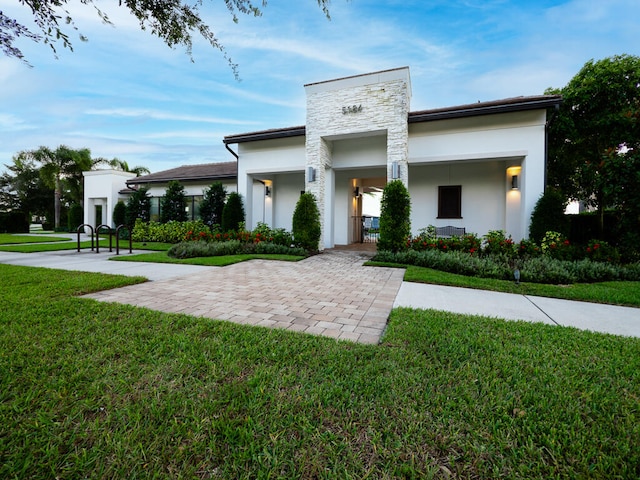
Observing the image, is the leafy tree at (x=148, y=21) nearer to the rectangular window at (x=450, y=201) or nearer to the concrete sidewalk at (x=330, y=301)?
the concrete sidewalk at (x=330, y=301)

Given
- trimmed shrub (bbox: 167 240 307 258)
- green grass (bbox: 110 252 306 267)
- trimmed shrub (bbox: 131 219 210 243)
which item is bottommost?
green grass (bbox: 110 252 306 267)

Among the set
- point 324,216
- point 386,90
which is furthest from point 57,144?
point 386,90

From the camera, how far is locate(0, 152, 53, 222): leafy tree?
29703 mm

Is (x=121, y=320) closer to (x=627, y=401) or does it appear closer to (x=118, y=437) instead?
(x=118, y=437)

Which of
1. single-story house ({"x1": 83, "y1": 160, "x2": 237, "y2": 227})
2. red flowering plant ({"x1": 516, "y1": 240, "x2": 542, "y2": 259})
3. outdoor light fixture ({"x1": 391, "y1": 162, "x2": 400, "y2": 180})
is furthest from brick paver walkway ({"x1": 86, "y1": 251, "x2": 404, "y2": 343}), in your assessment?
single-story house ({"x1": 83, "y1": 160, "x2": 237, "y2": 227})

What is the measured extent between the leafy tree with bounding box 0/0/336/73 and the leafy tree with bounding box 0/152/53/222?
1426 inches

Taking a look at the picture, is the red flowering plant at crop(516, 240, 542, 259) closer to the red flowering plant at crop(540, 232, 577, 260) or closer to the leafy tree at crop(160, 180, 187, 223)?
the red flowering plant at crop(540, 232, 577, 260)

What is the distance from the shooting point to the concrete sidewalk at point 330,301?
343 cm

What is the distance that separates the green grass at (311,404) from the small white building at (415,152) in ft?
25.7

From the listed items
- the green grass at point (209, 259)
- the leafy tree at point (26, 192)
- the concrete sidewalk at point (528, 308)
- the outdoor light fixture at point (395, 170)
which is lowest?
the concrete sidewalk at point (528, 308)

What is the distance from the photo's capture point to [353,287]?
527cm

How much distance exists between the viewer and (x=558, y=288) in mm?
5355

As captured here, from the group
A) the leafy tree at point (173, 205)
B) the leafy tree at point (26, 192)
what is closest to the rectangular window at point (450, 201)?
the leafy tree at point (173, 205)

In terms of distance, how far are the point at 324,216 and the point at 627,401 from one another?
9354 mm
